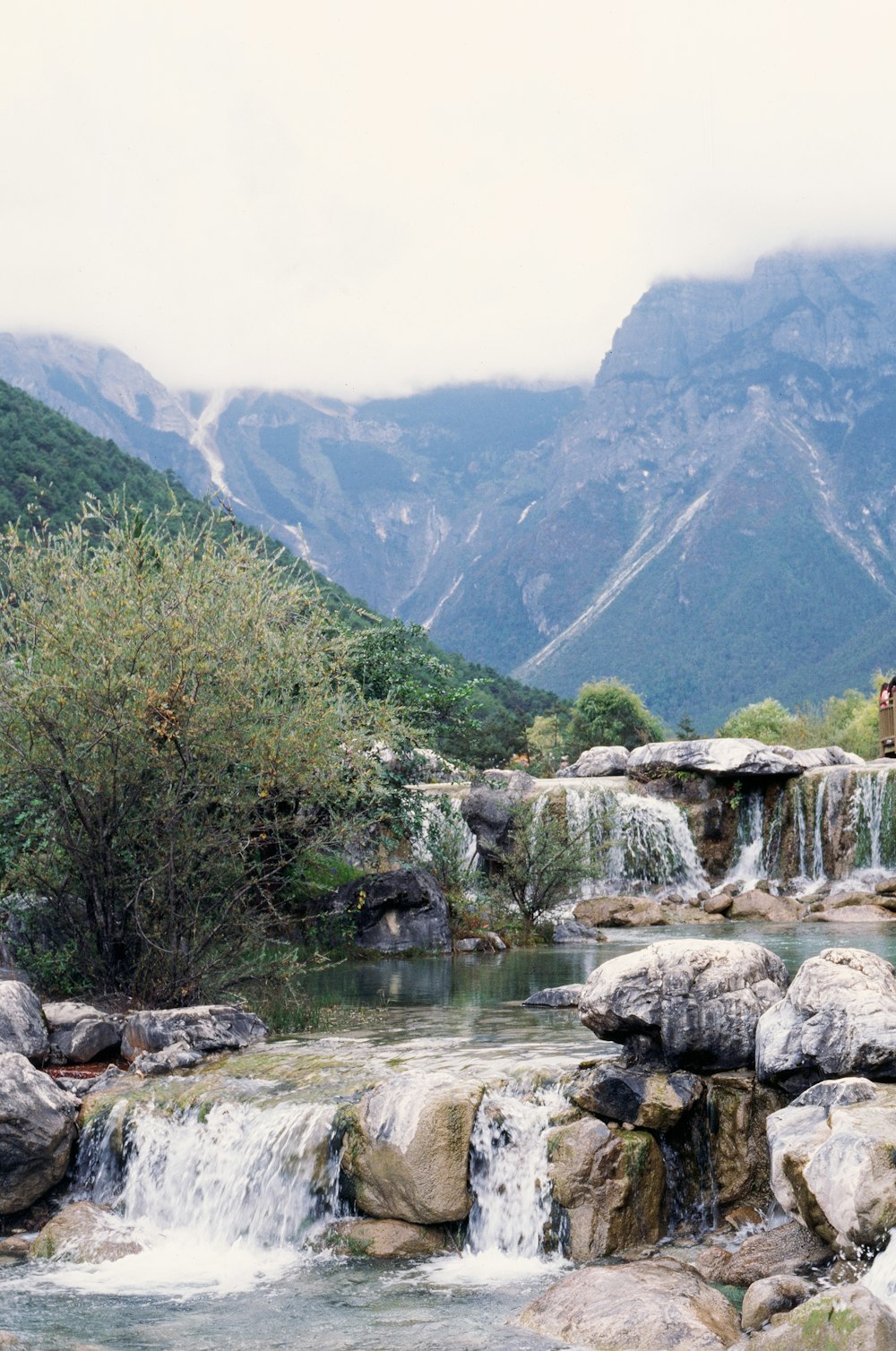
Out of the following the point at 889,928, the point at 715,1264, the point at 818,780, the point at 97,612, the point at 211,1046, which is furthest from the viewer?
the point at 818,780

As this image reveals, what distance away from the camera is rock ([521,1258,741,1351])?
8.40 m

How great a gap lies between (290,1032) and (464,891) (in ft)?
44.4

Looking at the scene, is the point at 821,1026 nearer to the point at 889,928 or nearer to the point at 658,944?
the point at 658,944

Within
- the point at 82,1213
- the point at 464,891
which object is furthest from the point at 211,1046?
the point at 464,891

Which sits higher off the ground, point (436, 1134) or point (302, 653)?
point (302, 653)

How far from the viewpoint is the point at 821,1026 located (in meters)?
10.7

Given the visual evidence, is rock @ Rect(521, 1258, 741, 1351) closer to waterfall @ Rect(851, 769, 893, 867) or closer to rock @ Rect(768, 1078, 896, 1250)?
rock @ Rect(768, 1078, 896, 1250)

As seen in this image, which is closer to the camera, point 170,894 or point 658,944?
point 658,944

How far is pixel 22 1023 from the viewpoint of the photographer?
46.8ft

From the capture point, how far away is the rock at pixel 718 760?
4122cm

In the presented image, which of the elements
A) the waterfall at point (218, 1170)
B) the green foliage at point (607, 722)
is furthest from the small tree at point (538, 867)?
the green foliage at point (607, 722)

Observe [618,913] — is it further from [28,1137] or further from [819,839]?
[28,1137]

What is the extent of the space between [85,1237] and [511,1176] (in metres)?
3.82

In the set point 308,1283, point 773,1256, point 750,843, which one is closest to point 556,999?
point 308,1283
